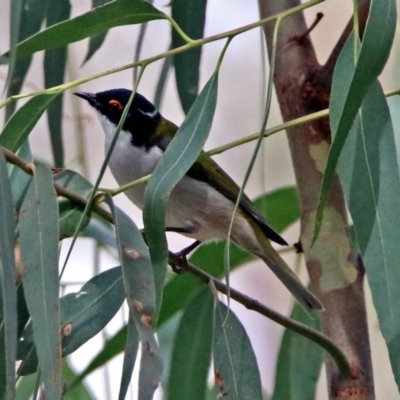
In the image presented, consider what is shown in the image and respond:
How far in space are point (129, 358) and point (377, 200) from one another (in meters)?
0.43

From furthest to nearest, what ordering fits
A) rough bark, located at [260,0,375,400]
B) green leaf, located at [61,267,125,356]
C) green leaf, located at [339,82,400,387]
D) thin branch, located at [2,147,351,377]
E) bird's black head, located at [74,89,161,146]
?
bird's black head, located at [74,89,161,146]
rough bark, located at [260,0,375,400]
green leaf, located at [61,267,125,356]
thin branch, located at [2,147,351,377]
green leaf, located at [339,82,400,387]

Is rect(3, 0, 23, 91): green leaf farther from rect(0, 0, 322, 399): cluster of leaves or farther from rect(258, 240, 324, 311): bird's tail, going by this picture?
rect(258, 240, 324, 311): bird's tail

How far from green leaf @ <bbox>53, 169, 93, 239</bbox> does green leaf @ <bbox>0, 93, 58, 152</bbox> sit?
10cm

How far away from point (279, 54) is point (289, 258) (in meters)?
3.52

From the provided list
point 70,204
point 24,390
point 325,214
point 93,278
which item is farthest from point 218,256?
point 70,204

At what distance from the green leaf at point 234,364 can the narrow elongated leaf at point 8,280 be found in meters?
0.44

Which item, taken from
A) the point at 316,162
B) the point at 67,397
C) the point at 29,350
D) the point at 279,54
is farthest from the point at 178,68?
the point at 67,397

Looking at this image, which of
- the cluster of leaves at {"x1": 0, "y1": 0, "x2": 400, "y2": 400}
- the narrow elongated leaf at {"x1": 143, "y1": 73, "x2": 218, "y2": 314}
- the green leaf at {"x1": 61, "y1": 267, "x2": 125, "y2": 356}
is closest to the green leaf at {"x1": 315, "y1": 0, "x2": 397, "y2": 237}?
the cluster of leaves at {"x1": 0, "y1": 0, "x2": 400, "y2": 400}

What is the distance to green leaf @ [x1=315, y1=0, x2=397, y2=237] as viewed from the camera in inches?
44.4

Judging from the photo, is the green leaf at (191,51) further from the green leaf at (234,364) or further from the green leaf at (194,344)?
the green leaf at (234,364)

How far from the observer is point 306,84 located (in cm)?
183

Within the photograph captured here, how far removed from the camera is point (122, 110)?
2.44 meters

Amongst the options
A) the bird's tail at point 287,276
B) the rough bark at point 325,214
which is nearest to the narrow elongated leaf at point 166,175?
the rough bark at point 325,214

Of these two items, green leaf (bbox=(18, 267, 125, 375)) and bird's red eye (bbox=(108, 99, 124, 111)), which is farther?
bird's red eye (bbox=(108, 99, 124, 111))
